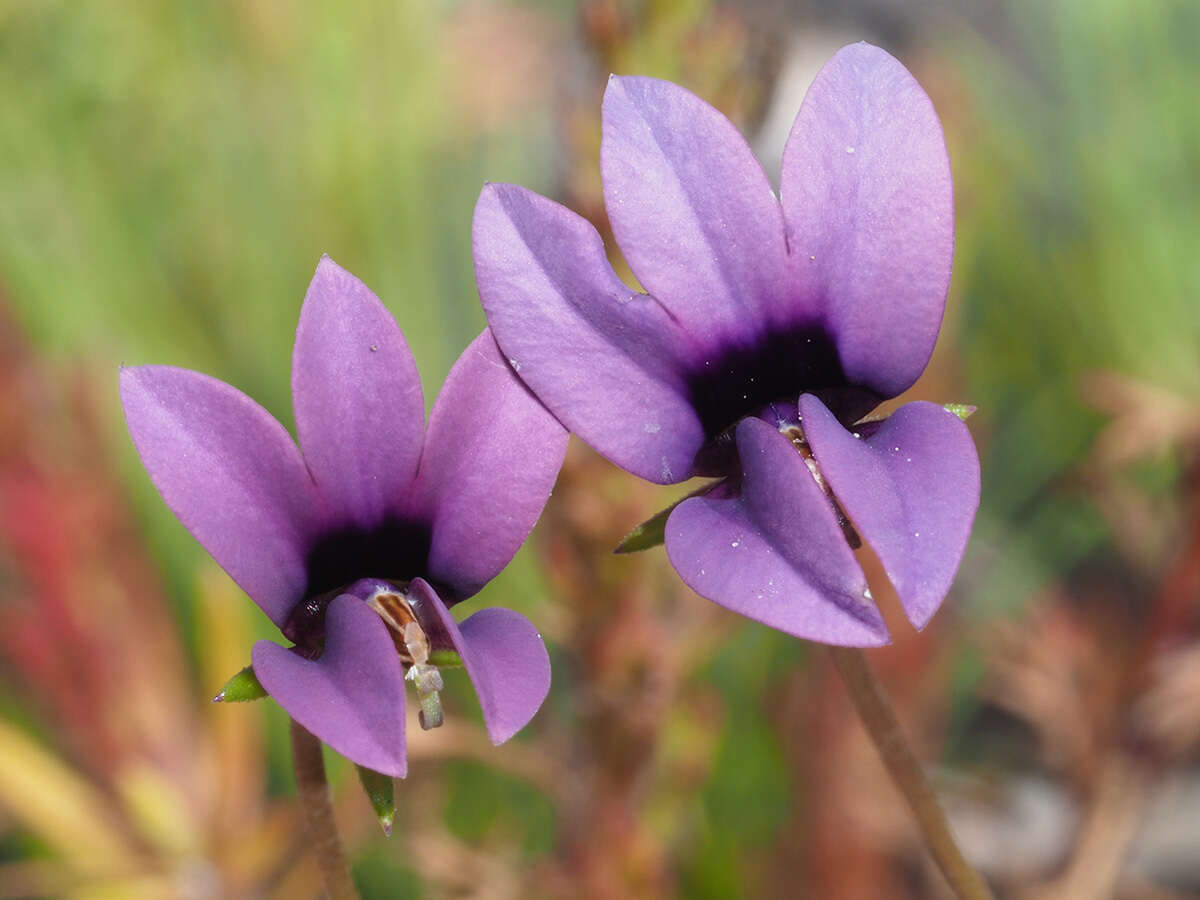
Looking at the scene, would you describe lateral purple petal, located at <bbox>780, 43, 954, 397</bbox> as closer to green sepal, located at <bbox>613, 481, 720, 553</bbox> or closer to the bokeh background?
green sepal, located at <bbox>613, 481, 720, 553</bbox>

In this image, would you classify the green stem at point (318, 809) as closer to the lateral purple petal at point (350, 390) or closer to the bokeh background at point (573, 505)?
the lateral purple petal at point (350, 390)

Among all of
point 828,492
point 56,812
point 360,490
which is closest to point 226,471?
point 360,490

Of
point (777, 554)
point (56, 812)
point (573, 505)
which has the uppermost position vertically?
point (777, 554)

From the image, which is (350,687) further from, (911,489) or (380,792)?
(911,489)

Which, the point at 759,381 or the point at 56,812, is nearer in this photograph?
the point at 759,381

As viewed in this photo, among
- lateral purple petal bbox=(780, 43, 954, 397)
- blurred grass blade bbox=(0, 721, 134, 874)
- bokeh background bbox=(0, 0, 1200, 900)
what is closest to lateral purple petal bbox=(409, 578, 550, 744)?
lateral purple petal bbox=(780, 43, 954, 397)

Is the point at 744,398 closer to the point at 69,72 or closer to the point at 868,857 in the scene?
the point at 868,857
